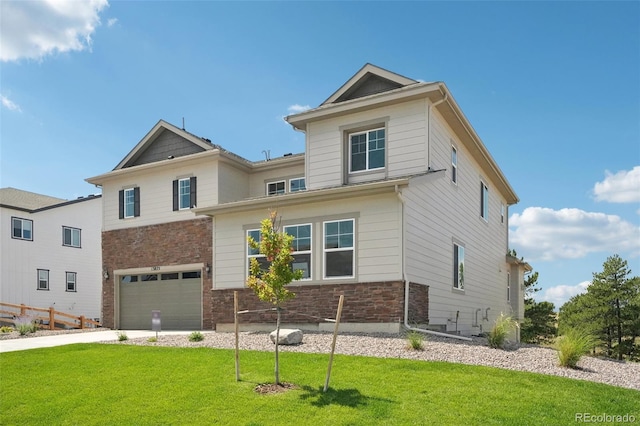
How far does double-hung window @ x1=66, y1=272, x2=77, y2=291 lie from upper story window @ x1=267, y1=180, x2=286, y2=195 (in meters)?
15.5

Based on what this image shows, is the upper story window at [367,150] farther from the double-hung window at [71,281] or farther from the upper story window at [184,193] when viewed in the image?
the double-hung window at [71,281]

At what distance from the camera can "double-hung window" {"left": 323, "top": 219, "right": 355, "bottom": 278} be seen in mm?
14219

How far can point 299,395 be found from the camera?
7.63 m

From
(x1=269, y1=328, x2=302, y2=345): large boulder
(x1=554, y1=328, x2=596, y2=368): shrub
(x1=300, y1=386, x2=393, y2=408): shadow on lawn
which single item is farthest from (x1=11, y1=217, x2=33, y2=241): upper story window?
(x1=554, y1=328, x2=596, y2=368): shrub

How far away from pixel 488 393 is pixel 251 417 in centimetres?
346

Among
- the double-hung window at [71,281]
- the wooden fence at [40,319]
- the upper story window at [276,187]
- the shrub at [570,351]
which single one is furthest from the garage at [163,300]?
the shrub at [570,351]

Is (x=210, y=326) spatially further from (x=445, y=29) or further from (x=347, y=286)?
(x=445, y=29)

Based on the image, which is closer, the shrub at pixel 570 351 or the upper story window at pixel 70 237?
the shrub at pixel 570 351

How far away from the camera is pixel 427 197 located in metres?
15.2

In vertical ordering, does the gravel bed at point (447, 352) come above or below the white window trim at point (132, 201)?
below

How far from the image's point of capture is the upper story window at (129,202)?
21391 mm

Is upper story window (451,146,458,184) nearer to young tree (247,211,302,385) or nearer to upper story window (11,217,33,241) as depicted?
young tree (247,211,302,385)

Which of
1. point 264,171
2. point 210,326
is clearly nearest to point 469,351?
point 210,326

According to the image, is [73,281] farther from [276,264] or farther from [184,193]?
[276,264]
